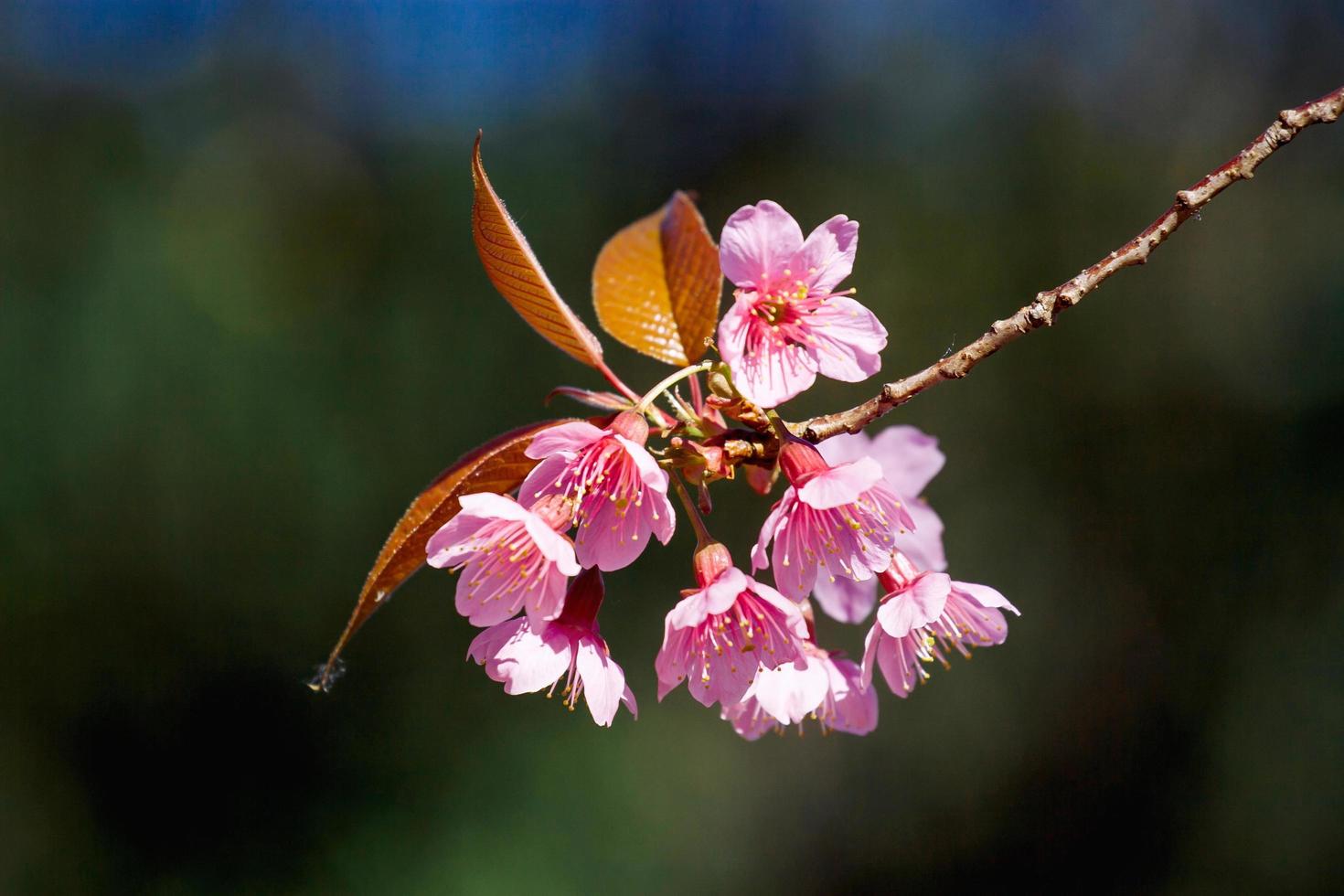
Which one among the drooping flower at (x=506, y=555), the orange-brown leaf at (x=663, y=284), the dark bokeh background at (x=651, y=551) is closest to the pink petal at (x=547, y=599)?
the drooping flower at (x=506, y=555)

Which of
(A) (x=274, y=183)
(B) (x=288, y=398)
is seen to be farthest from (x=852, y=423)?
(A) (x=274, y=183)

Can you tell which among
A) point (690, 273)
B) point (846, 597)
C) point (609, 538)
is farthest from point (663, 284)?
point (846, 597)

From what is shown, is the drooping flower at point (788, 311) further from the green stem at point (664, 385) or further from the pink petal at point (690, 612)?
the pink petal at point (690, 612)

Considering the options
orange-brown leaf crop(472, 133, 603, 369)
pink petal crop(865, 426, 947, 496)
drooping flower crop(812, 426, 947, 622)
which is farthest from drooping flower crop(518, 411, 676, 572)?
pink petal crop(865, 426, 947, 496)

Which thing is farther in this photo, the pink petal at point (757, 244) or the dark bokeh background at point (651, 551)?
the dark bokeh background at point (651, 551)

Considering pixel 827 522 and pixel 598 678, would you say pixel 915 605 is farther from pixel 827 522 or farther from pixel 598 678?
pixel 598 678

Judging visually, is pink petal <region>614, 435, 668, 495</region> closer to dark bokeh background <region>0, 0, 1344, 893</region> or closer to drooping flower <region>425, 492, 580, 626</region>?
drooping flower <region>425, 492, 580, 626</region>
